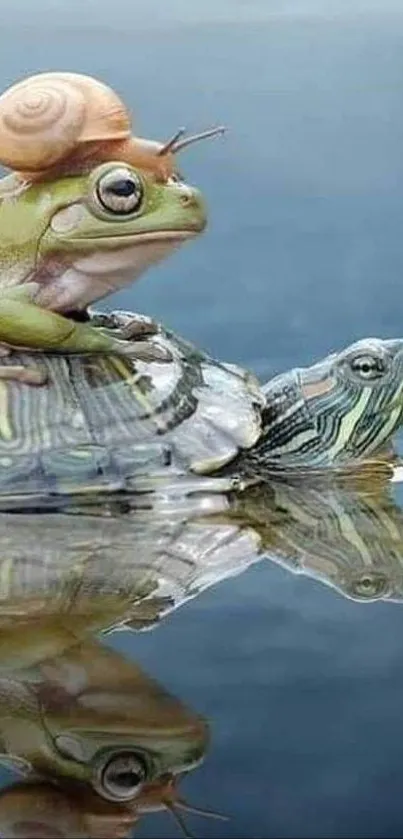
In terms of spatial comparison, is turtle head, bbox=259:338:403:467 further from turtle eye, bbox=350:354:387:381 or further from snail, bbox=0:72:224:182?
snail, bbox=0:72:224:182

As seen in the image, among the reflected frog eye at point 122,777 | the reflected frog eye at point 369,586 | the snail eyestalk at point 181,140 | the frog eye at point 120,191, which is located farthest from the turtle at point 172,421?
the reflected frog eye at point 122,777

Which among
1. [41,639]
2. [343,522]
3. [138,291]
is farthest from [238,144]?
[41,639]

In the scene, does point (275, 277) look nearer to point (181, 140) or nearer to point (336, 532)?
point (181, 140)

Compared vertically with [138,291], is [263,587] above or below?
above

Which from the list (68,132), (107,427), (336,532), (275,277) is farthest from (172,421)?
(275,277)

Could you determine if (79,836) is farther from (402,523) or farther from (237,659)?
(402,523)
